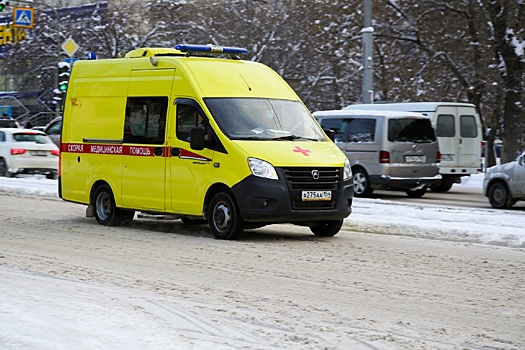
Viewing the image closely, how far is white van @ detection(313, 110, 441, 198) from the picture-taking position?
2284cm

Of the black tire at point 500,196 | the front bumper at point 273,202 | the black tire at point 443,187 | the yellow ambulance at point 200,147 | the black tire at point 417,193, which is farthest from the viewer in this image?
the black tire at point 443,187

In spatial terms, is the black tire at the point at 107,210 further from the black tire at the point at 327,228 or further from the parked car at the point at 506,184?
the parked car at the point at 506,184

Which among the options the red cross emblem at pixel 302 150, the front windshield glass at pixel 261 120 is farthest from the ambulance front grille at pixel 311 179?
the front windshield glass at pixel 261 120

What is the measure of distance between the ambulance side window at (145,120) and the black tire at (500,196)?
29.1 feet

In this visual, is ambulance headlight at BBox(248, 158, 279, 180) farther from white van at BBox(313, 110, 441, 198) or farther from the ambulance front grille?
white van at BBox(313, 110, 441, 198)

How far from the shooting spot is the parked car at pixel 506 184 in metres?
20.1

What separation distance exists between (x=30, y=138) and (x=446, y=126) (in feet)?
36.4

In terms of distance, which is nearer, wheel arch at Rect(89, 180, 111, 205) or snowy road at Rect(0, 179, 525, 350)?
snowy road at Rect(0, 179, 525, 350)

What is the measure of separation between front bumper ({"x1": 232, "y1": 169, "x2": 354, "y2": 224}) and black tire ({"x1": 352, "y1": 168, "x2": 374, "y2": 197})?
10352 mm

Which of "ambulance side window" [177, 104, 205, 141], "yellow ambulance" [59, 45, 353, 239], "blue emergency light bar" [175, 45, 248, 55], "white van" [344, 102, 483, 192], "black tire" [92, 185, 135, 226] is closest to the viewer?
"yellow ambulance" [59, 45, 353, 239]

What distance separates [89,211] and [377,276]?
663cm

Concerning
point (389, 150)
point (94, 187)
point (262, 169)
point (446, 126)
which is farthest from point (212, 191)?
point (446, 126)

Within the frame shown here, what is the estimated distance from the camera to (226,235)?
1295cm

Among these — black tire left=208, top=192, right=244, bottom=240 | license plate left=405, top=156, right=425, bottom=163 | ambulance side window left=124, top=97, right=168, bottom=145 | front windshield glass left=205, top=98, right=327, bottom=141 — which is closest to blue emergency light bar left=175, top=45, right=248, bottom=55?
ambulance side window left=124, top=97, right=168, bottom=145
